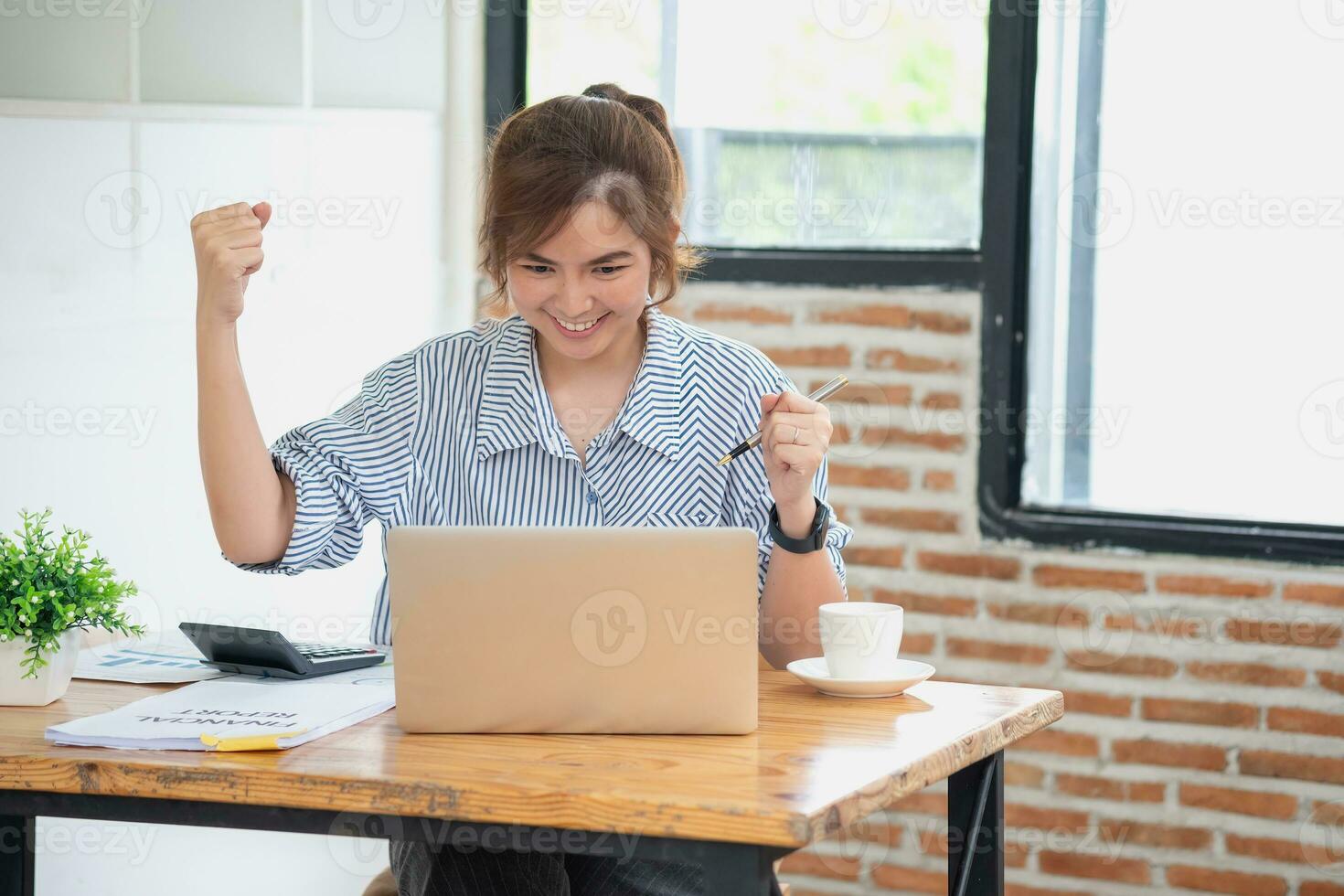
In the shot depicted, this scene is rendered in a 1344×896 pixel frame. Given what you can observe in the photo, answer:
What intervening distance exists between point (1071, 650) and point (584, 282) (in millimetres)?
1366

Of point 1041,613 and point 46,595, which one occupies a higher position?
point 46,595

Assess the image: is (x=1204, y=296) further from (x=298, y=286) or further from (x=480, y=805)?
(x=480, y=805)

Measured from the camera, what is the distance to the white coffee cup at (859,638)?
4.83 ft

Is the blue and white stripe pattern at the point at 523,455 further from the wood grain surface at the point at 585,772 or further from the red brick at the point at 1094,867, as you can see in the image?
the red brick at the point at 1094,867

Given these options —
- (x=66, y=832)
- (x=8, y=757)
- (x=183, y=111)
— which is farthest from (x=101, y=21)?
(x=8, y=757)

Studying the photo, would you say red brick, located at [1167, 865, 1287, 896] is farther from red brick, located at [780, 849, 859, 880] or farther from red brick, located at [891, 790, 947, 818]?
red brick, located at [780, 849, 859, 880]

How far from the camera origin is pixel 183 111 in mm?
2609

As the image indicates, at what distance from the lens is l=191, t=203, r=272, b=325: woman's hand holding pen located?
153 centimetres

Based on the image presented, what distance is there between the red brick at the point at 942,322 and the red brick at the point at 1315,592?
2.35 feet

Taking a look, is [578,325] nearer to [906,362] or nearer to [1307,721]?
[906,362]

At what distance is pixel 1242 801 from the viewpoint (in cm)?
256

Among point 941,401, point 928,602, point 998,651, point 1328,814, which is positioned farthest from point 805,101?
point 1328,814

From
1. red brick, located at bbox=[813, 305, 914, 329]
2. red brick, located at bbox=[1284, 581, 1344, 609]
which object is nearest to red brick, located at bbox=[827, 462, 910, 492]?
red brick, located at bbox=[813, 305, 914, 329]

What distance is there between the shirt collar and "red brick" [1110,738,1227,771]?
1.27m
